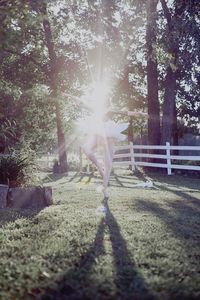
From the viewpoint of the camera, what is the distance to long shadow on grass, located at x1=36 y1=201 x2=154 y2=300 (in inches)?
127

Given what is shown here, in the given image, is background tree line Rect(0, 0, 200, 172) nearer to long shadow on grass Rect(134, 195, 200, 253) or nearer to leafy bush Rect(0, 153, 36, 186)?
leafy bush Rect(0, 153, 36, 186)

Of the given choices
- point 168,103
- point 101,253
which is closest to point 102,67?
point 168,103

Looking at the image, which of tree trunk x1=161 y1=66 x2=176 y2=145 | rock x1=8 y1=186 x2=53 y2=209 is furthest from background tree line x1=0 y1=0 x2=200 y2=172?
rock x1=8 y1=186 x2=53 y2=209

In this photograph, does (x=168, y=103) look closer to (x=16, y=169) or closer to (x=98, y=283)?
(x=16, y=169)

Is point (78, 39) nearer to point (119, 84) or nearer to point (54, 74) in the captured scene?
point (54, 74)

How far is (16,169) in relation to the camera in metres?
8.27

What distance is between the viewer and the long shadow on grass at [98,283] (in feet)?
10.6

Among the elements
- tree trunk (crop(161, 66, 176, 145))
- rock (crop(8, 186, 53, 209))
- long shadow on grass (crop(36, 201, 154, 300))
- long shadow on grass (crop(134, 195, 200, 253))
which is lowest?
long shadow on grass (crop(36, 201, 154, 300))

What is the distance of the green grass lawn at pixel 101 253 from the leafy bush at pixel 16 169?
1164 millimetres

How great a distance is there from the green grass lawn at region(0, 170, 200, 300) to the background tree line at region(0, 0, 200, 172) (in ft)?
9.26

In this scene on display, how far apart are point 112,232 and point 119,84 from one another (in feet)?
82.2

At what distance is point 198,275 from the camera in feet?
12.0

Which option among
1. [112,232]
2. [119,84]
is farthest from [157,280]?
[119,84]

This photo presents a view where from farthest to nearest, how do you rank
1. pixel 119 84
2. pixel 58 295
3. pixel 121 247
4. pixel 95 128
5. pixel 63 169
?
pixel 119 84
pixel 63 169
pixel 95 128
pixel 121 247
pixel 58 295
